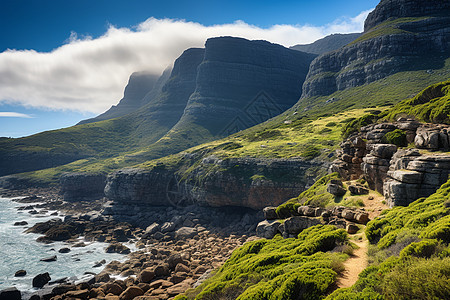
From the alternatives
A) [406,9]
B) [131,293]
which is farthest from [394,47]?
[131,293]

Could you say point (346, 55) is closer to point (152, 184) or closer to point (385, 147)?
point (152, 184)

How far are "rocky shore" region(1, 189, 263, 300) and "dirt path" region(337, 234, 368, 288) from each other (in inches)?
580

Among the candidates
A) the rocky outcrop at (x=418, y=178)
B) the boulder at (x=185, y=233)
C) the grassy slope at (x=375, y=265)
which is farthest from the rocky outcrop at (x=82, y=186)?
the rocky outcrop at (x=418, y=178)

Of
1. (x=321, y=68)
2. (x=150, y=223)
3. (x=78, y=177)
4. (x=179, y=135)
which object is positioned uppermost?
(x=321, y=68)

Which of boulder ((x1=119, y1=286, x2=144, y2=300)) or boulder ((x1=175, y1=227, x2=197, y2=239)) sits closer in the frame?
boulder ((x1=119, y1=286, x2=144, y2=300))

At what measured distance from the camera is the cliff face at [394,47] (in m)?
113

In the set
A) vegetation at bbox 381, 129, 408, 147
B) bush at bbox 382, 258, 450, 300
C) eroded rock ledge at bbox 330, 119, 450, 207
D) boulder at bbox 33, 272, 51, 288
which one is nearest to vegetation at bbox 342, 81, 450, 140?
vegetation at bbox 381, 129, 408, 147

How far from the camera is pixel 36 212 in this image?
89.2 meters

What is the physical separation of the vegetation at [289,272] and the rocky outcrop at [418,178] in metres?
5.00

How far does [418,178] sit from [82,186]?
130404 millimetres

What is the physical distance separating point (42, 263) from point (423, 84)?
129m

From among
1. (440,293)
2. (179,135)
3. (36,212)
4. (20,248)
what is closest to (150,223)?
(20,248)

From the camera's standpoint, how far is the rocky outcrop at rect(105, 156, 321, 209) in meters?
57.8

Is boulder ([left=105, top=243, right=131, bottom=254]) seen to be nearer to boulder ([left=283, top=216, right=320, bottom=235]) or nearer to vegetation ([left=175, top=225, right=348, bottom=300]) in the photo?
vegetation ([left=175, top=225, right=348, bottom=300])
